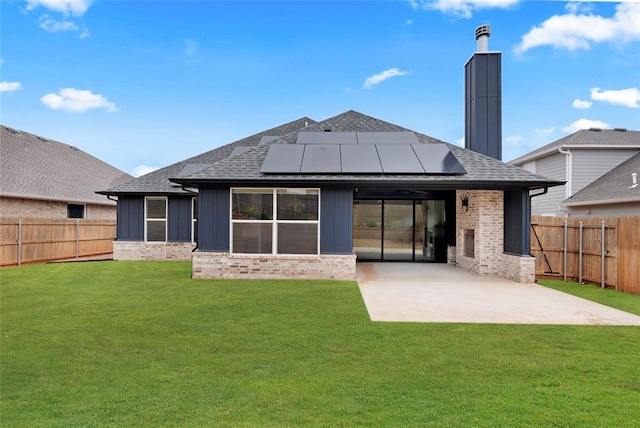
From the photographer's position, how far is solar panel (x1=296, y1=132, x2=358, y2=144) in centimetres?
1138

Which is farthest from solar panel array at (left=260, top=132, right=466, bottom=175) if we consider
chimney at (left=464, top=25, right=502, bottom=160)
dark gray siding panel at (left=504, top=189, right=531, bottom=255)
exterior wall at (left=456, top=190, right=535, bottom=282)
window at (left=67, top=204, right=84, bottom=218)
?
window at (left=67, top=204, right=84, bottom=218)

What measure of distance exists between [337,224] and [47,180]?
1562 cm

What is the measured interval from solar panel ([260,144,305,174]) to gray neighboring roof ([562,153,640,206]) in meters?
11.6

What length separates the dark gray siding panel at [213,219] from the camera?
32.2 feet

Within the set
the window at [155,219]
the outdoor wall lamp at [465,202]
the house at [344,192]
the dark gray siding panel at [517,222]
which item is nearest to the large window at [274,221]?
the house at [344,192]

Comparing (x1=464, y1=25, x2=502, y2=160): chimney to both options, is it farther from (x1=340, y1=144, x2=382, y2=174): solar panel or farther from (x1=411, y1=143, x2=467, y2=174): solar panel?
(x1=340, y1=144, x2=382, y2=174): solar panel

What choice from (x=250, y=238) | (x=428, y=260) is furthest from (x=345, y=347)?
(x=428, y=260)

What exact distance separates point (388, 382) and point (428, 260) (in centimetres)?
1046

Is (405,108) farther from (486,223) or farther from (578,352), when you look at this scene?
(578,352)

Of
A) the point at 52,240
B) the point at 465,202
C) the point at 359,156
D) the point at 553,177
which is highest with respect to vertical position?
the point at 553,177

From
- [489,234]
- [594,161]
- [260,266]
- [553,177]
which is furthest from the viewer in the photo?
[553,177]

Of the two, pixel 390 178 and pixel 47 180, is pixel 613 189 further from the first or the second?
pixel 47 180

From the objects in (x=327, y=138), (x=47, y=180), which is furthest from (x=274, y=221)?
(x=47, y=180)

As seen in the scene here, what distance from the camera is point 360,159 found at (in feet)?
33.6
